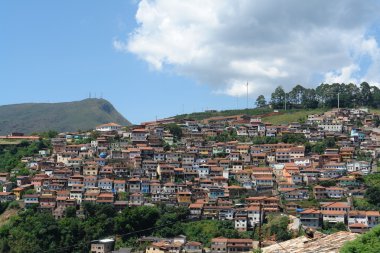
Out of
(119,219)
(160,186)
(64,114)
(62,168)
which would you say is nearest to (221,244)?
(119,219)

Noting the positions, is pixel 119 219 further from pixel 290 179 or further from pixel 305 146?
pixel 305 146

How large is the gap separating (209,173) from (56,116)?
64.5m

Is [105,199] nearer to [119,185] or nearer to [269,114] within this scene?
[119,185]

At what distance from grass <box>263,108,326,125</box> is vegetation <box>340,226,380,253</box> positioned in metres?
37.6

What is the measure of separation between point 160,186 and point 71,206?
185 inches

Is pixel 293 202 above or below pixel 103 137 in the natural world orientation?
below

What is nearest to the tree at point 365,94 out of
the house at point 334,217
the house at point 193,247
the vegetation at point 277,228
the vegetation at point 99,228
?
the house at point 334,217

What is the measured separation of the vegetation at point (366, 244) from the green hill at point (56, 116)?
254ft

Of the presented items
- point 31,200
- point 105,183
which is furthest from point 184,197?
point 31,200

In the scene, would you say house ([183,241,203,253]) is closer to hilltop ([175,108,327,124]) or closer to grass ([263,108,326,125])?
grass ([263,108,326,125])

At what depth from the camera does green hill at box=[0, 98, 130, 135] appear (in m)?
82.8

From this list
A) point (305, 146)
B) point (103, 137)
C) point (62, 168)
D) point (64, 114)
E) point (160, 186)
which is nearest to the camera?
point (160, 186)

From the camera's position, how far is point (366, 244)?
3.87 meters

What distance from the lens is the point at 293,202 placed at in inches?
978
